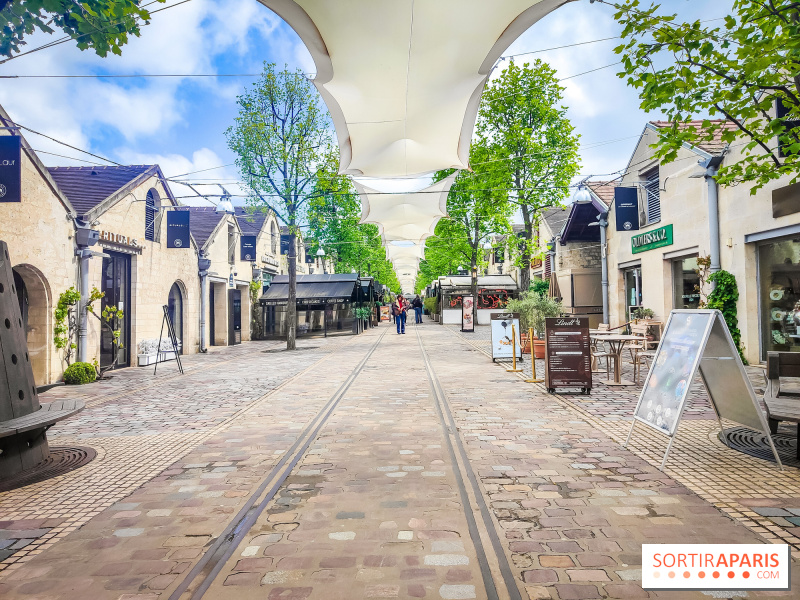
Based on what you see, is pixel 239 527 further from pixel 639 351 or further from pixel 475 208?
pixel 475 208

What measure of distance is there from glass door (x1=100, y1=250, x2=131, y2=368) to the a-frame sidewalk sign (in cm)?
1319

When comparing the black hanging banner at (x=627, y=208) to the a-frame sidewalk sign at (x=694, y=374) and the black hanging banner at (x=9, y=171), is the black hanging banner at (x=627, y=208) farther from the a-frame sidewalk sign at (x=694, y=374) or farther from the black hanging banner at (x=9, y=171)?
the black hanging banner at (x=9, y=171)

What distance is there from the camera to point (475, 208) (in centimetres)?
2336

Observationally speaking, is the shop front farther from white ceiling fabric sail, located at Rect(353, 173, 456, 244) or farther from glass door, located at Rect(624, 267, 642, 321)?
glass door, located at Rect(624, 267, 642, 321)

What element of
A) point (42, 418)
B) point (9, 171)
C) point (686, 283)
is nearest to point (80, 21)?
point (42, 418)

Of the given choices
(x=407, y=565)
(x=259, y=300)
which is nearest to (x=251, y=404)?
(x=407, y=565)

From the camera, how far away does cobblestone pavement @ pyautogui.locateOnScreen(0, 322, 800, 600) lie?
269 centimetres

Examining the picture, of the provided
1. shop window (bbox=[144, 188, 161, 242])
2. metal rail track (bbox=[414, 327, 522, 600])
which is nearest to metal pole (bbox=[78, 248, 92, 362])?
shop window (bbox=[144, 188, 161, 242])

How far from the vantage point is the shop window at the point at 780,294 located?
10.1m

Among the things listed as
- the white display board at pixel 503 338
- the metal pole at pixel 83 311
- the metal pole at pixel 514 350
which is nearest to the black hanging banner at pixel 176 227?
the metal pole at pixel 83 311

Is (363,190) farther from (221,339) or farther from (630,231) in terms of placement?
(221,339)

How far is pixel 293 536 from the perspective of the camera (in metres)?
3.17

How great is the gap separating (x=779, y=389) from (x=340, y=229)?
28857 mm

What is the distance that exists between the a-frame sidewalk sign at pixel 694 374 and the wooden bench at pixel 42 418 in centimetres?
562
